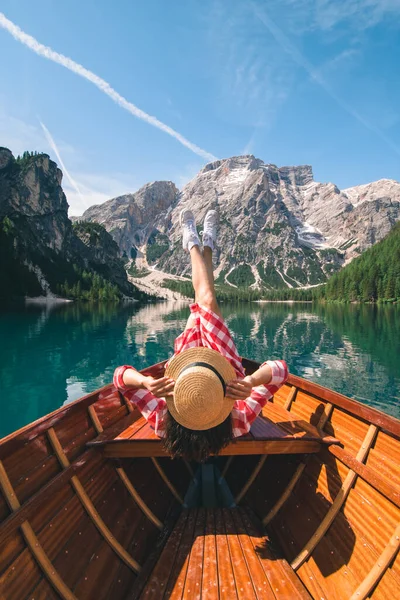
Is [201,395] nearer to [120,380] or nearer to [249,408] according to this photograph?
[120,380]

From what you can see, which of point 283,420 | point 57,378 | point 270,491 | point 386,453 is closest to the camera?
point 386,453

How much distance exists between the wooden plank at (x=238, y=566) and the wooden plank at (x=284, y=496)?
613 mm

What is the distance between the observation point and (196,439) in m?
3.27

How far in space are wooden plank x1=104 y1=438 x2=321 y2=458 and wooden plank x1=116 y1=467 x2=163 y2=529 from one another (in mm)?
505

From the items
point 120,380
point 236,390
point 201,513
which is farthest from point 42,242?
point 236,390

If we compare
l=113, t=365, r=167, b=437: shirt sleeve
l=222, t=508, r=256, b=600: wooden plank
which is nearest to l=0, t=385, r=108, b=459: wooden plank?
l=113, t=365, r=167, b=437: shirt sleeve

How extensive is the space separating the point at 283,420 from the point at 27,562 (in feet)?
14.0

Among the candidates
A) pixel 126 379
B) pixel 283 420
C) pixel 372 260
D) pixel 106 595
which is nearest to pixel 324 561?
pixel 283 420

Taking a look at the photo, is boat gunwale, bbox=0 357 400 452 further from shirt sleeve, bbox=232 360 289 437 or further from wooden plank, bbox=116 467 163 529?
shirt sleeve, bbox=232 360 289 437

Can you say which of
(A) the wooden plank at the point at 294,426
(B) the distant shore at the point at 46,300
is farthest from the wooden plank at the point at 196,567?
(B) the distant shore at the point at 46,300

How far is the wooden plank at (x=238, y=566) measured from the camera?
142 inches

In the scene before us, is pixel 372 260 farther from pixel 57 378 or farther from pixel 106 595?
pixel 106 595

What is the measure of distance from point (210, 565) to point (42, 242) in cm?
17558

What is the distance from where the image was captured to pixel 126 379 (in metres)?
3.86
